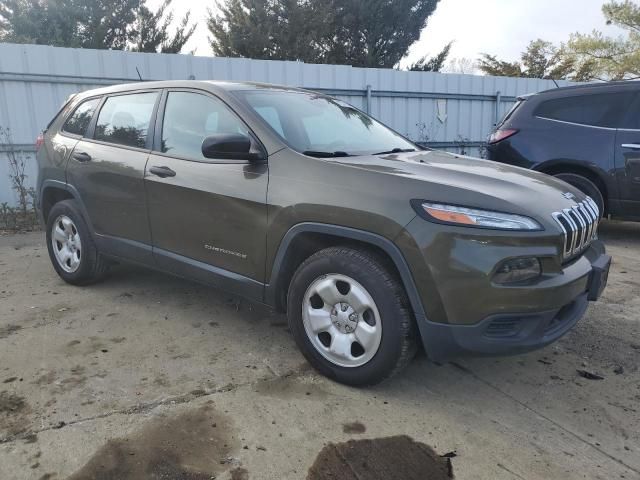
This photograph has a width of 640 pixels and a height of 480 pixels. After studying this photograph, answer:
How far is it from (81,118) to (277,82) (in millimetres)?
4784

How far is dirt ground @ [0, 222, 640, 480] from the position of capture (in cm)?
231

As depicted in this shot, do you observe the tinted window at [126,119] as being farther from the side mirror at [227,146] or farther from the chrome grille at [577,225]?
the chrome grille at [577,225]

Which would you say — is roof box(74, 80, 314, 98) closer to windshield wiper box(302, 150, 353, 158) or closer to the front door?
the front door

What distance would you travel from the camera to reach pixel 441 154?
3.74 metres

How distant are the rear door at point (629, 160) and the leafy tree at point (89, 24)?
65.2ft

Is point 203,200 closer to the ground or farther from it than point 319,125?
closer to the ground

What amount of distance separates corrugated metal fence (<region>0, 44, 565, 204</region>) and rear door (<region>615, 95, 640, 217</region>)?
4.41 metres

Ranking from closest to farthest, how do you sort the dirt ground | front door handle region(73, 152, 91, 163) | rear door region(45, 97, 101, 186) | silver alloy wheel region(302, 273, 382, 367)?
the dirt ground → silver alloy wheel region(302, 273, 382, 367) → front door handle region(73, 152, 91, 163) → rear door region(45, 97, 101, 186)

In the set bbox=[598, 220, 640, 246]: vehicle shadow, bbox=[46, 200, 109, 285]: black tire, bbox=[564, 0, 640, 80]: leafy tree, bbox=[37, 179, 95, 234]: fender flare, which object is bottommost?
bbox=[598, 220, 640, 246]: vehicle shadow

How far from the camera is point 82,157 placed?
4250mm

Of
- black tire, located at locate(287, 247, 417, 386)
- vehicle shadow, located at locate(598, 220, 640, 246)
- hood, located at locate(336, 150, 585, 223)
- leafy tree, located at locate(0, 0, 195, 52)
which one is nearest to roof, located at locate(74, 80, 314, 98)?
hood, located at locate(336, 150, 585, 223)

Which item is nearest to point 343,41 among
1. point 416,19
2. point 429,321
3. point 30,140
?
point 416,19

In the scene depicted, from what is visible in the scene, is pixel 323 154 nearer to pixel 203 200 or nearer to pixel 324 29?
pixel 203 200

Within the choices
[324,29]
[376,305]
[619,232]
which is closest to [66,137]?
[376,305]
